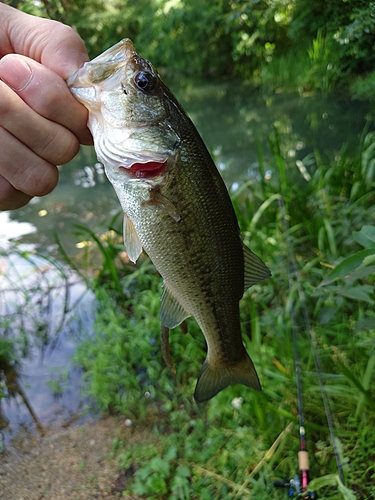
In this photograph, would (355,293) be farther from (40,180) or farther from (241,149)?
(241,149)

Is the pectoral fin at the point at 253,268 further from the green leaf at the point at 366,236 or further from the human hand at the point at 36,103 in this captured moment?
the human hand at the point at 36,103

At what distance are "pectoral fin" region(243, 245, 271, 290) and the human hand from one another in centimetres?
68

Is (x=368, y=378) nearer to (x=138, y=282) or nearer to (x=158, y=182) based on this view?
(x=158, y=182)

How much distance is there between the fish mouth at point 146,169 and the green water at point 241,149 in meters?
2.15

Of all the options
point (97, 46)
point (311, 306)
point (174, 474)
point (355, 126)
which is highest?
point (97, 46)

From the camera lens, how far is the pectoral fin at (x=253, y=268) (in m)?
1.38

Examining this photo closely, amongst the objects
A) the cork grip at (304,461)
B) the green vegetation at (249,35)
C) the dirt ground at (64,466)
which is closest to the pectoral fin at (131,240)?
the cork grip at (304,461)

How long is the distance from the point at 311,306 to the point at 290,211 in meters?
1.04

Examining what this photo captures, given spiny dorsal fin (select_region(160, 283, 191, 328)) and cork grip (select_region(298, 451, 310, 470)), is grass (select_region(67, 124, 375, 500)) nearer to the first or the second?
cork grip (select_region(298, 451, 310, 470))

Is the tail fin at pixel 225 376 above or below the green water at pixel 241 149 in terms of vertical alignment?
below

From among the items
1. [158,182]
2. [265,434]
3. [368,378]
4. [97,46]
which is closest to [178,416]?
[265,434]

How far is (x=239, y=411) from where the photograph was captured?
2312 mm

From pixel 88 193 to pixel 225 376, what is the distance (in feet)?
16.4

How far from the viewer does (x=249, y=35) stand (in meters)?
5.87
